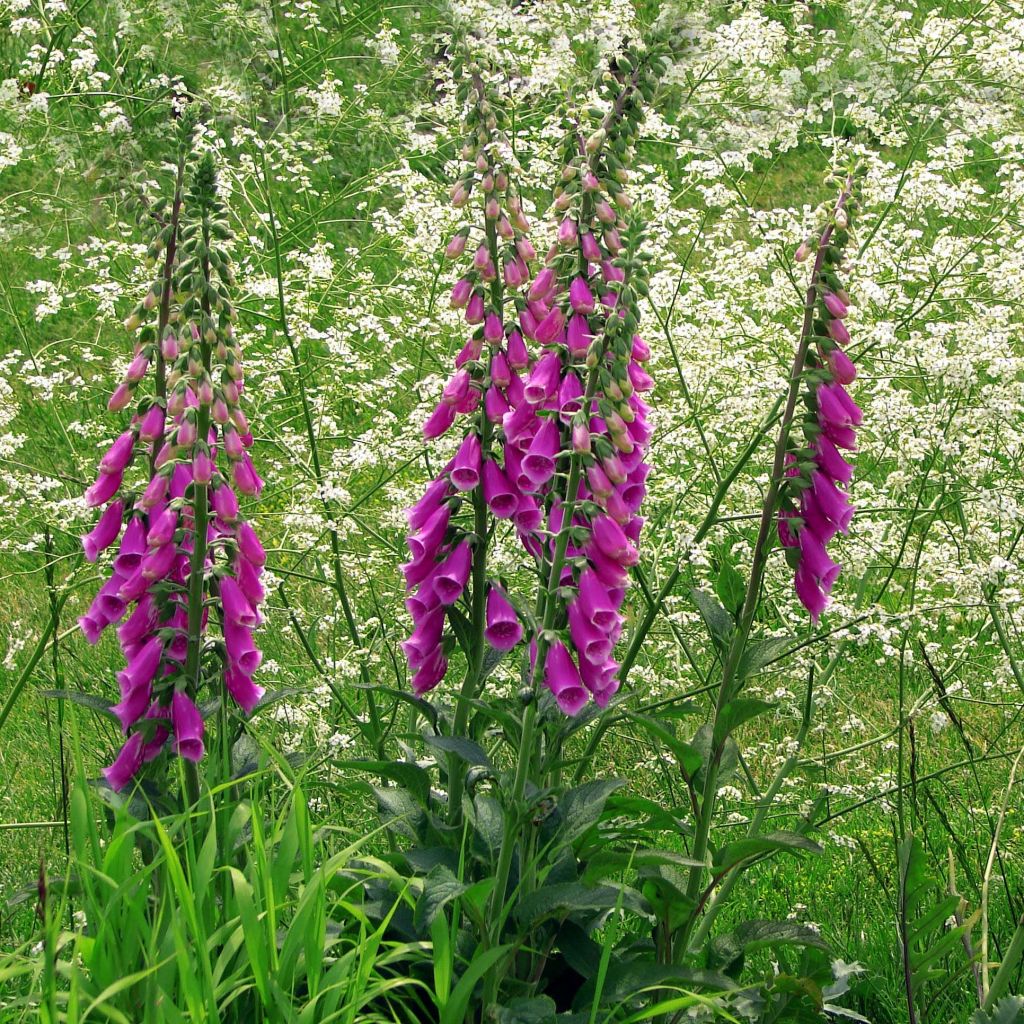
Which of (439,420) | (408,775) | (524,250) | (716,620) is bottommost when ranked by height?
(408,775)

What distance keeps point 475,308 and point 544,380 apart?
10.2 inches

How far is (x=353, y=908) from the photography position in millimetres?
2588

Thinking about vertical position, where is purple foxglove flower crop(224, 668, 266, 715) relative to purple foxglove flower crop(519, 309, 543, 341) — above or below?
below

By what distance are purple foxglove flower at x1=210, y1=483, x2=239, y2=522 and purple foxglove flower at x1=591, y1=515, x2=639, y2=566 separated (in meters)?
0.76

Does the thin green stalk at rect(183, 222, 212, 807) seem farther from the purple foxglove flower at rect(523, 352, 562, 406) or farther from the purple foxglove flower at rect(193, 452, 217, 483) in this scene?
the purple foxglove flower at rect(523, 352, 562, 406)

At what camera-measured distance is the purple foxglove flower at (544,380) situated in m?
2.88

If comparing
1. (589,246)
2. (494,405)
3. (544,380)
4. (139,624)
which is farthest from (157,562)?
(589,246)

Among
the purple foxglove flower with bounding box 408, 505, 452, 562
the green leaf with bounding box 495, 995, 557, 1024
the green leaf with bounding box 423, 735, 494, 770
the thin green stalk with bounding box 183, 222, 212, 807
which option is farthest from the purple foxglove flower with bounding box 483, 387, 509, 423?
the green leaf with bounding box 495, 995, 557, 1024

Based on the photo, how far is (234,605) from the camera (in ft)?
9.80

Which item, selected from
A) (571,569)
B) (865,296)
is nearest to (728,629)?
(571,569)

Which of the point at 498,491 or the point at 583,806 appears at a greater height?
the point at 498,491

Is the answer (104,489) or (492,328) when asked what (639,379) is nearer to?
(492,328)

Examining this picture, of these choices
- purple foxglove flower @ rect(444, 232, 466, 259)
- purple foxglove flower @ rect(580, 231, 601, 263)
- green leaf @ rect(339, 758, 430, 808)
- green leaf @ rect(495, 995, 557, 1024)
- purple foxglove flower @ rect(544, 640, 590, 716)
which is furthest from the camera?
purple foxglove flower @ rect(444, 232, 466, 259)

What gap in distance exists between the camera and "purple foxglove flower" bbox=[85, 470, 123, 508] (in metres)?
3.10
